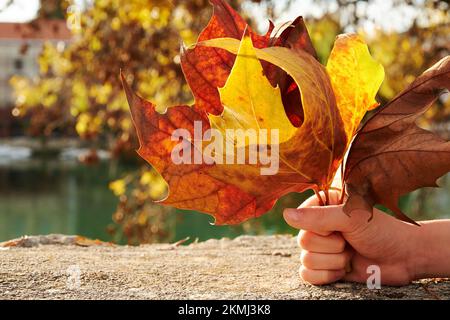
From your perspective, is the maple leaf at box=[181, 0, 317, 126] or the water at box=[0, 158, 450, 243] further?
the water at box=[0, 158, 450, 243]

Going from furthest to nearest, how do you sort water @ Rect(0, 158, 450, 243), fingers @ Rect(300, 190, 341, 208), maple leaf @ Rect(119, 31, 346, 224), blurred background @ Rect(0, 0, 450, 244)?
water @ Rect(0, 158, 450, 243) → blurred background @ Rect(0, 0, 450, 244) → fingers @ Rect(300, 190, 341, 208) → maple leaf @ Rect(119, 31, 346, 224)

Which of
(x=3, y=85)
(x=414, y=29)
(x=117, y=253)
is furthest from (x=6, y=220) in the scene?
(x=3, y=85)

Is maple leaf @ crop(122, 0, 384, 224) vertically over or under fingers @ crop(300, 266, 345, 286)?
over

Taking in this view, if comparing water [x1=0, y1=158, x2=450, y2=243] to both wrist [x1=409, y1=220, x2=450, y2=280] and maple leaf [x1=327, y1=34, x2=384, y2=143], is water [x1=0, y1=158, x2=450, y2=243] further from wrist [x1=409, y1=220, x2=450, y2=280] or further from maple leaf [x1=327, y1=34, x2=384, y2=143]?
maple leaf [x1=327, y1=34, x2=384, y2=143]

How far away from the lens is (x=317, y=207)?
1.23 metres

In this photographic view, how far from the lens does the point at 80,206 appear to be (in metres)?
14.1

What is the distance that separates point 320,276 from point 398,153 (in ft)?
1.00

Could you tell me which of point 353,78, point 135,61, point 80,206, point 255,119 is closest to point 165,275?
point 255,119

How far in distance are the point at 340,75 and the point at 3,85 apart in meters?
29.9

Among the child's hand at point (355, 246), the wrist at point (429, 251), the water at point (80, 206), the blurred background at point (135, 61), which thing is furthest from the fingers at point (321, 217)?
the water at point (80, 206)

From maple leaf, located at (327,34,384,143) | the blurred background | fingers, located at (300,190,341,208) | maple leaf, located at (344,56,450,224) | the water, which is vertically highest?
the blurred background

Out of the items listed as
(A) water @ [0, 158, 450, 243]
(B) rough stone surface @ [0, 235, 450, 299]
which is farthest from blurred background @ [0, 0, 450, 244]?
(B) rough stone surface @ [0, 235, 450, 299]

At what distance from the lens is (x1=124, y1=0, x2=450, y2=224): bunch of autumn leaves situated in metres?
1.15

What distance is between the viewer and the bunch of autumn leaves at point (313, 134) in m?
1.15
